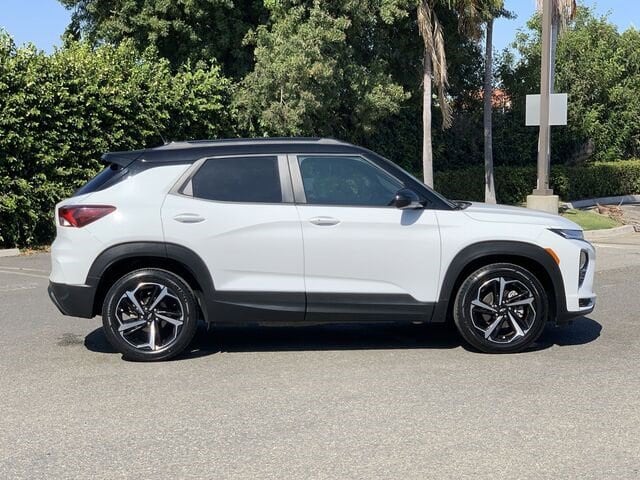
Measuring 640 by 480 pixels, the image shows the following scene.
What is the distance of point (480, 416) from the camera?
5.09m

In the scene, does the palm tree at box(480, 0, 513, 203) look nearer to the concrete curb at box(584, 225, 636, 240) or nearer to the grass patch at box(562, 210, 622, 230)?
the grass patch at box(562, 210, 622, 230)

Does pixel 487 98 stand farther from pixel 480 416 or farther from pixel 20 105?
pixel 480 416

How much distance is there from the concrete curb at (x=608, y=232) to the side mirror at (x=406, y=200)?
40.2 ft

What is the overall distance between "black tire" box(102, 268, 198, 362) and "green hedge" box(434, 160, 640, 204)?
17702 mm

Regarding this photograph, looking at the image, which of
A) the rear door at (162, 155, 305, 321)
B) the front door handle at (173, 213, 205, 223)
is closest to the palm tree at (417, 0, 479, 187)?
the rear door at (162, 155, 305, 321)

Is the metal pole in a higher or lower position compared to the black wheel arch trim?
higher

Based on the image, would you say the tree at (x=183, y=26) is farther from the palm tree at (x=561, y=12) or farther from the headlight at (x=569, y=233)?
the headlight at (x=569, y=233)

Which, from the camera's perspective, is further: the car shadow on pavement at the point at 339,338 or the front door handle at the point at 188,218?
the car shadow on pavement at the point at 339,338

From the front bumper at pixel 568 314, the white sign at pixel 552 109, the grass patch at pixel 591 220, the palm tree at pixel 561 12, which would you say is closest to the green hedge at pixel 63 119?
the white sign at pixel 552 109

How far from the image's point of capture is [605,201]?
92.2 ft

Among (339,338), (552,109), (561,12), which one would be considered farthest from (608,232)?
(339,338)

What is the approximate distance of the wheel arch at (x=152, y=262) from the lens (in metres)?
6.35

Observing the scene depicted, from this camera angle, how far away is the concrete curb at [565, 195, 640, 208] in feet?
87.8

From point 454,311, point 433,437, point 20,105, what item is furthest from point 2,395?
point 20,105
